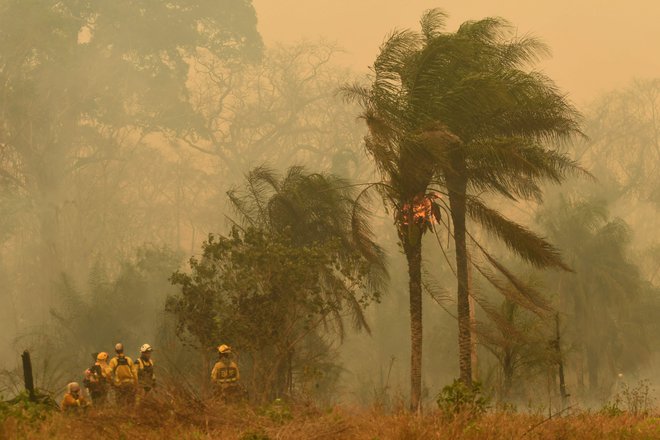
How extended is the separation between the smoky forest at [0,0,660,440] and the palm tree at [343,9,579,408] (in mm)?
55

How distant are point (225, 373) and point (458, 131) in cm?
667

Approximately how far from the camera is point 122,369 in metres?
16.6

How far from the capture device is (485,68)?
1970cm

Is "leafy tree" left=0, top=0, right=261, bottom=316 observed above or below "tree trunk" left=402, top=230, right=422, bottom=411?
above

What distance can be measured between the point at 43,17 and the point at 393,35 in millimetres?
35905

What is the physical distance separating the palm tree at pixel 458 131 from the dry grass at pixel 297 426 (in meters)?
5.28

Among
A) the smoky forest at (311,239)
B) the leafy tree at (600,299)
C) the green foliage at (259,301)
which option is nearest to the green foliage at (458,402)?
the smoky forest at (311,239)

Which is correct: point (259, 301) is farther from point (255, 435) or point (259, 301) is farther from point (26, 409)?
point (255, 435)

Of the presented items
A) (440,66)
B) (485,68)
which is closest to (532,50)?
(485,68)

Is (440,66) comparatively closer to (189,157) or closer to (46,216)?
(46,216)

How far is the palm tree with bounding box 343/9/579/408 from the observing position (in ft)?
57.8

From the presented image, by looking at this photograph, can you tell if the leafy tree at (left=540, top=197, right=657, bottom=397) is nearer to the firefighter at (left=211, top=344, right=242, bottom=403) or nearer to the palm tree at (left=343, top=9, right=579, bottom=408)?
the palm tree at (left=343, top=9, right=579, bottom=408)

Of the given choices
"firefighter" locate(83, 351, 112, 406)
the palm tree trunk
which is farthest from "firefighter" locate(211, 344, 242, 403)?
the palm tree trunk

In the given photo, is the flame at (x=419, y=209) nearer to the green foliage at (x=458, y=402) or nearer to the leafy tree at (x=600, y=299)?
the green foliage at (x=458, y=402)
